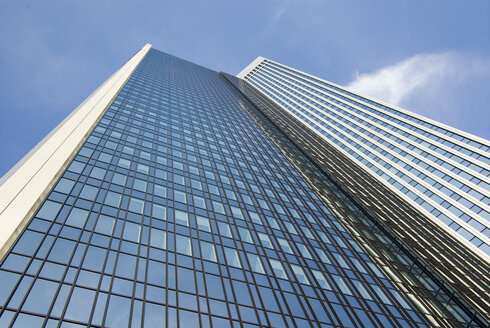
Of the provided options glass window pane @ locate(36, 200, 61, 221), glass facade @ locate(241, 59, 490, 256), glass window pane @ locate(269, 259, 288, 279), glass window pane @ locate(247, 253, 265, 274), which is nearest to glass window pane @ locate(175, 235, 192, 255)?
glass window pane @ locate(247, 253, 265, 274)

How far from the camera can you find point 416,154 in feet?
188

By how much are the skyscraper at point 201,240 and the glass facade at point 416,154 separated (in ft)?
5.26

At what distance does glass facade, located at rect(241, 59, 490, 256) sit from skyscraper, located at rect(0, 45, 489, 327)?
63.2 inches

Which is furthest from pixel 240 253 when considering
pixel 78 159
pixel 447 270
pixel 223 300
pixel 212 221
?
pixel 447 270

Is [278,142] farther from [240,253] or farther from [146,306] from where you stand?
[146,306]

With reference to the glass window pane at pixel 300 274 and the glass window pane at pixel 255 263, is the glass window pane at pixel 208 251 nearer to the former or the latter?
the glass window pane at pixel 255 263

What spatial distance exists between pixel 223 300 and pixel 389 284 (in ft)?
52.0

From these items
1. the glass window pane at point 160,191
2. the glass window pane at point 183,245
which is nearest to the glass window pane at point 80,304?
the glass window pane at point 183,245

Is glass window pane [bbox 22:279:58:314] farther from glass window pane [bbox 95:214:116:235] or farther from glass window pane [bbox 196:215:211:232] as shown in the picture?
glass window pane [bbox 196:215:211:232]

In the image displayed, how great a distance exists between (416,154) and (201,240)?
44.4 meters

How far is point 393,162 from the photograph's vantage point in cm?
5909

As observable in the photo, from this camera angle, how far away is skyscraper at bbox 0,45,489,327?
1789 cm

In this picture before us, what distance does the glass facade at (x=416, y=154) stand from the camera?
4491cm

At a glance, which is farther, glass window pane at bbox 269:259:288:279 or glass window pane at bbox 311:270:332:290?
glass window pane at bbox 311:270:332:290
